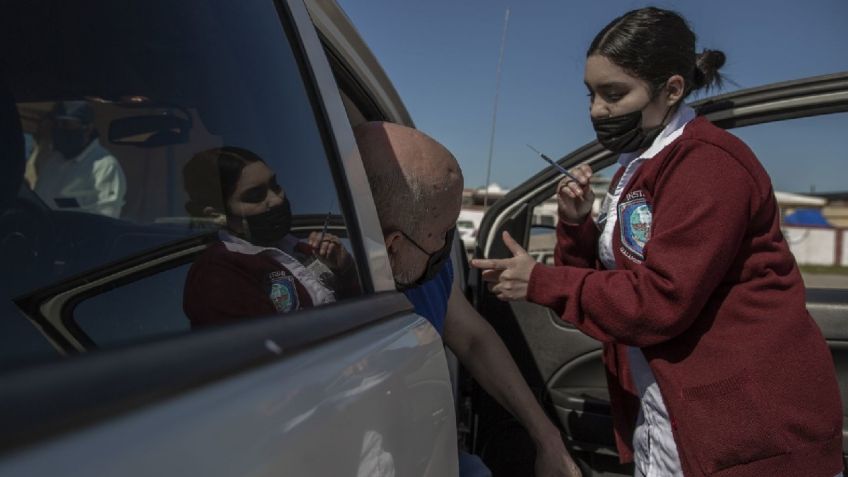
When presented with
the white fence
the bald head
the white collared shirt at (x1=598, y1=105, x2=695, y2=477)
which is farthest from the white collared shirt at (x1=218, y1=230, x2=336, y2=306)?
the white fence

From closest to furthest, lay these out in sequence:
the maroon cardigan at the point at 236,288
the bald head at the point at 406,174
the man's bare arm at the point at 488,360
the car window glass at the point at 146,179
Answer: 1. the car window glass at the point at 146,179
2. the maroon cardigan at the point at 236,288
3. the bald head at the point at 406,174
4. the man's bare arm at the point at 488,360

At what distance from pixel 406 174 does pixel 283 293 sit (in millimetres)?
530

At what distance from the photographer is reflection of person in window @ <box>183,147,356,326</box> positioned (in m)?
0.86

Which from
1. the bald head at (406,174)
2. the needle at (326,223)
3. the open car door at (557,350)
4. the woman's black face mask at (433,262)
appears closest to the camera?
the needle at (326,223)

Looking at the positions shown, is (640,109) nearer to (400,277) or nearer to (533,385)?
(400,277)

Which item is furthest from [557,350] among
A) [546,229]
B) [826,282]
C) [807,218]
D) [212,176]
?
[807,218]

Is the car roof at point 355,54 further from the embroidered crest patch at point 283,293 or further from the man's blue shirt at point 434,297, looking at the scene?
the embroidered crest patch at point 283,293

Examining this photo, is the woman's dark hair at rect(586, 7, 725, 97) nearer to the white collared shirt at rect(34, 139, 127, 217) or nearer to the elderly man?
the elderly man

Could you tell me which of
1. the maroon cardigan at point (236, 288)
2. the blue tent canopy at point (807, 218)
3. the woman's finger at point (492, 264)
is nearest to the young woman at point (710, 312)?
the woman's finger at point (492, 264)

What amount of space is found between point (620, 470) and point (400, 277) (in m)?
1.45

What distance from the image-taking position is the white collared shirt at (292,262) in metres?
0.94

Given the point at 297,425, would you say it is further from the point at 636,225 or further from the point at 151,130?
the point at 636,225

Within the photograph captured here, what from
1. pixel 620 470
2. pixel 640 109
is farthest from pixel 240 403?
pixel 620 470

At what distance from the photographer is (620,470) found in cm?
259
